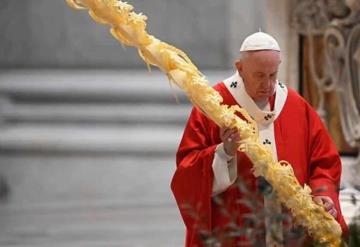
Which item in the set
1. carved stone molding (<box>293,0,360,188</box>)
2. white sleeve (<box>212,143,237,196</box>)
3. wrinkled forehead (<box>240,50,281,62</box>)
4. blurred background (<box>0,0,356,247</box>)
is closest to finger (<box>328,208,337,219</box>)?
white sleeve (<box>212,143,237,196</box>)

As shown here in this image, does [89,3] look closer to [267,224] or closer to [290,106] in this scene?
[290,106]

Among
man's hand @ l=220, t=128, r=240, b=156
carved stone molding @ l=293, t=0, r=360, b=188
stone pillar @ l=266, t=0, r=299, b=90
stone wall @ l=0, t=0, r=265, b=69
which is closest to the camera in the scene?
man's hand @ l=220, t=128, r=240, b=156

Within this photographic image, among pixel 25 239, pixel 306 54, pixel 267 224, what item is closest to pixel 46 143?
pixel 25 239

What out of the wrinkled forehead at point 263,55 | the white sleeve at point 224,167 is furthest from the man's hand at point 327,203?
the wrinkled forehead at point 263,55

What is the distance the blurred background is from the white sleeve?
5.09m

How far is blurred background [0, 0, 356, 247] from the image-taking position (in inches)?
419

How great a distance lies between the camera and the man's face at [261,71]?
5312mm

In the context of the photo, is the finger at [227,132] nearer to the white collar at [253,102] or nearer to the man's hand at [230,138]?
the man's hand at [230,138]

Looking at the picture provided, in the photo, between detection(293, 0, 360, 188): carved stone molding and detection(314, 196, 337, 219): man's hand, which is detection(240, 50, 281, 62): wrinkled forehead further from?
detection(293, 0, 360, 188): carved stone molding

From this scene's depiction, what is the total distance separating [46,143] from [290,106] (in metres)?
5.40

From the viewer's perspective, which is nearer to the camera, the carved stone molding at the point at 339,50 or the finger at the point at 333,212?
the finger at the point at 333,212

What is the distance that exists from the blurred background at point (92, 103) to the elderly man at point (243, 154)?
4802 millimetres

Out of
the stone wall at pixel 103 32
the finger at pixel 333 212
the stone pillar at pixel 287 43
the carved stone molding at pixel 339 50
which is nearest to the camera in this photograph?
the finger at pixel 333 212

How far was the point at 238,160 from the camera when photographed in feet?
17.7
